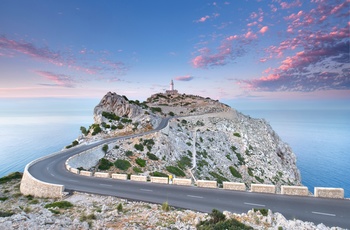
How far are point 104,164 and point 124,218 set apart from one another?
20.0 m

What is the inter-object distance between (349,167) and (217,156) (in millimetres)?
73032

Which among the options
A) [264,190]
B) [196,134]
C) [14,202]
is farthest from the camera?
[196,134]

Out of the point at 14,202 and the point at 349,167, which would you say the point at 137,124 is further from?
the point at 349,167

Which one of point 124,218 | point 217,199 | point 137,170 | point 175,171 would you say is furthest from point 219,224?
point 175,171

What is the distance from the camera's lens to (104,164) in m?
32.0

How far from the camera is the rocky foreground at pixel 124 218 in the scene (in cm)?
1177

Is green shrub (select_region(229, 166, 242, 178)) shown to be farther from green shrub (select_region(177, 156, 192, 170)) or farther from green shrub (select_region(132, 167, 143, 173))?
green shrub (select_region(132, 167, 143, 173))

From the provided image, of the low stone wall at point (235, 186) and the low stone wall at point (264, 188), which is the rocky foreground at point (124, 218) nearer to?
the low stone wall at point (264, 188)

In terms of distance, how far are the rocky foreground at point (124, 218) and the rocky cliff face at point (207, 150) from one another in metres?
14.4

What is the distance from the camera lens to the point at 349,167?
84625 millimetres

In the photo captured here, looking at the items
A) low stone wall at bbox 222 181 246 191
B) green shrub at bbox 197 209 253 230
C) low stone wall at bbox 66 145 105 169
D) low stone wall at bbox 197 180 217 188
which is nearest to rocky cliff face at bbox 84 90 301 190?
low stone wall at bbox 66 145 105 169

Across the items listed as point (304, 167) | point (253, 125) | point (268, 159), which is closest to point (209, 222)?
point (268, 159)

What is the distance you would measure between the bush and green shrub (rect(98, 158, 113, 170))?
95 cm

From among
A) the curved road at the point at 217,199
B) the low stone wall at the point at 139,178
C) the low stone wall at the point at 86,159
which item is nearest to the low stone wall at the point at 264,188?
the curved road at the point at 217,199
